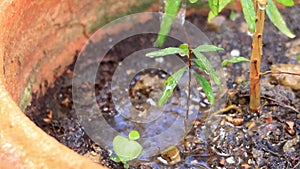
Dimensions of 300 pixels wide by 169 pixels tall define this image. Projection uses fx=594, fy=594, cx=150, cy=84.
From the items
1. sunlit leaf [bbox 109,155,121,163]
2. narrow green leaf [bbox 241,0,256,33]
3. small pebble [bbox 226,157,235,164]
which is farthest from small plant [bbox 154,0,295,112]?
sunlit leaf [bbox 109,155,121,163]

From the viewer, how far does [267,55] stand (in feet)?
5.29

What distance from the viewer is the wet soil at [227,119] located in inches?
52.7

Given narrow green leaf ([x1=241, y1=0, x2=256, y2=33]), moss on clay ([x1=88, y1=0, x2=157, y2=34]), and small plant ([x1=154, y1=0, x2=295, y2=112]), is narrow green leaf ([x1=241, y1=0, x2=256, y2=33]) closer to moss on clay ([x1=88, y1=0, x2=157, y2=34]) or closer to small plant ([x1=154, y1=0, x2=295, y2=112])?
small plant ([x1=154, y1=0, x2=295, y2=112])

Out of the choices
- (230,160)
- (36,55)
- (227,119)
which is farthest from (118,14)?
(230,160)

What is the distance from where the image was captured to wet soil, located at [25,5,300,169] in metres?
1.34

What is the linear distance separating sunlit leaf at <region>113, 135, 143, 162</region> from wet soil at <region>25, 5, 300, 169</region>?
0.06 meters

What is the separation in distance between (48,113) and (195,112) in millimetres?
364

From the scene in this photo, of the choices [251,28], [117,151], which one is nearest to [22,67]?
[117,151]

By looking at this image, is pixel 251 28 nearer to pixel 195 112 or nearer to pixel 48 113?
pixel 195 112

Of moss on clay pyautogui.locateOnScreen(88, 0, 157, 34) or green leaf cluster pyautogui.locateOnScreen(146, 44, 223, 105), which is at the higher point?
moss on clay pyautogui.locateOnScreen(88, 0, 157, 34)

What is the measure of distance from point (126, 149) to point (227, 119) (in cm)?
28

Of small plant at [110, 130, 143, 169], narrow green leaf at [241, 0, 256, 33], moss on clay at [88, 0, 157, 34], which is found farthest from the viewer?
moss on clay at [88, 0, 157, 34]

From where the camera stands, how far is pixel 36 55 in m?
1.43

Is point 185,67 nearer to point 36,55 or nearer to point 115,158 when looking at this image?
point 115,158
